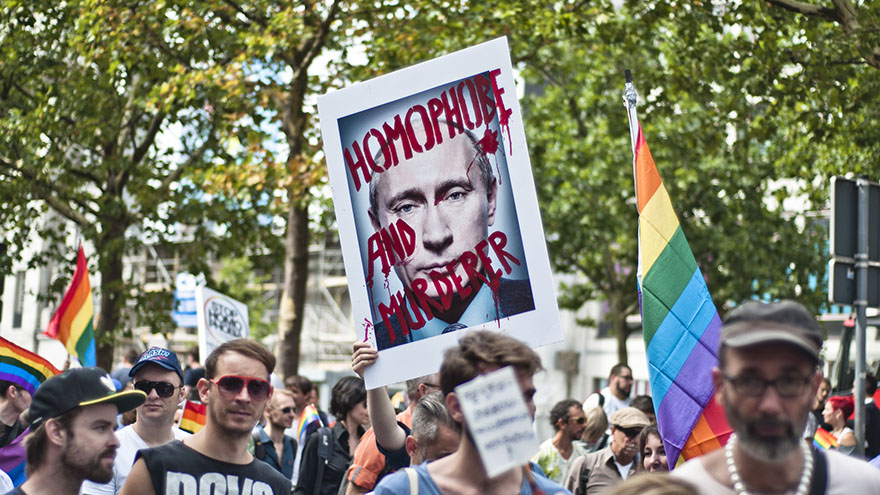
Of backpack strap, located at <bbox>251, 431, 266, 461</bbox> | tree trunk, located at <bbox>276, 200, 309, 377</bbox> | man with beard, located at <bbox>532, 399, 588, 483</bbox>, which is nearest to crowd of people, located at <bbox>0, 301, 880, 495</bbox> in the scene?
backpack strap, located at <bbox>251, 431, 266, 461</bbox>

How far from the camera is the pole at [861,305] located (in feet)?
24.7

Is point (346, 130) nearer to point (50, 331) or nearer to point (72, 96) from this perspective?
point (50, 331)

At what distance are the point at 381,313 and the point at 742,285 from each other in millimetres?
18483

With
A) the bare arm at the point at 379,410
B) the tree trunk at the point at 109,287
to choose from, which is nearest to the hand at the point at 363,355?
the bare arm at the point at 379,410

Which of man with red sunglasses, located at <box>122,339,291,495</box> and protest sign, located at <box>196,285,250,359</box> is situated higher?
protest sign, located at <box>196,285,250,359</box>

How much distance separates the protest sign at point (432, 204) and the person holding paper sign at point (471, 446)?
4.43 ft

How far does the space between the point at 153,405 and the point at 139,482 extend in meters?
1.52

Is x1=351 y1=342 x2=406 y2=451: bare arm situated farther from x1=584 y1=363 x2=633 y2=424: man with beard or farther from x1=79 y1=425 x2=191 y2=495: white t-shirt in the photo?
x1=584 y1=363 x2=633 y2=424: man with beard

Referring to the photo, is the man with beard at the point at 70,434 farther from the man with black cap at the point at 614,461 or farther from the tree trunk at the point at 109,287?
the tree trunk at the point at 109,287

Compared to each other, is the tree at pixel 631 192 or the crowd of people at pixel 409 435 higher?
the tree at pixel 631 192

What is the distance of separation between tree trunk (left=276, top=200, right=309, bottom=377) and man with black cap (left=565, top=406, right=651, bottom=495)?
6.93 meters

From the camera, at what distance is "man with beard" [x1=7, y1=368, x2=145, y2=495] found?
3822 millimetres

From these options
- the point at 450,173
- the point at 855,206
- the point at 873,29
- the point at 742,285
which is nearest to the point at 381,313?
the point at 450,173

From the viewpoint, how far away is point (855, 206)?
802 centimetres
